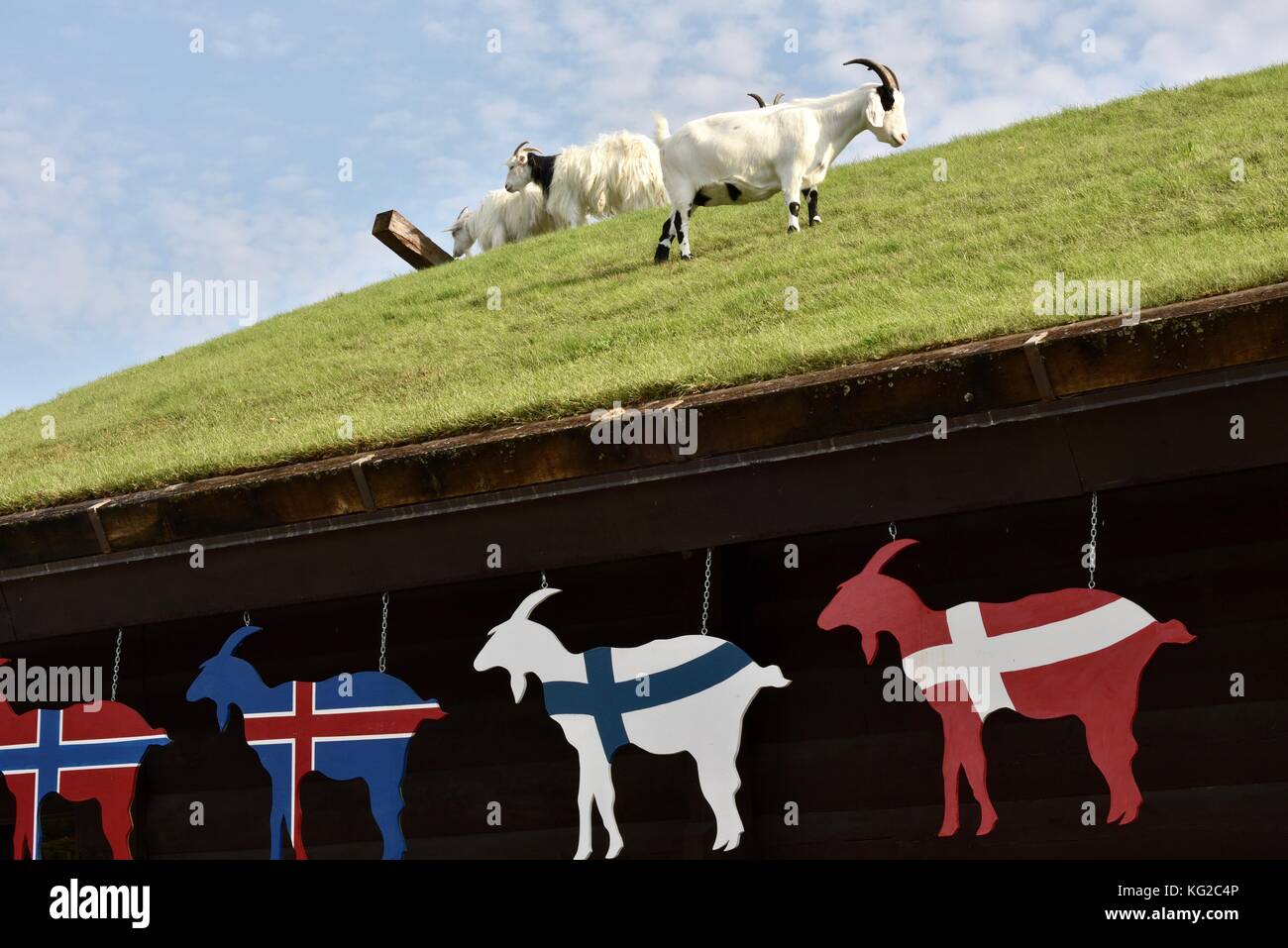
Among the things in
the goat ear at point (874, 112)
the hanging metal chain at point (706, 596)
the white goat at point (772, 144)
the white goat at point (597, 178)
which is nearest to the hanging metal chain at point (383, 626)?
the hanging metal chain at point (706, 596)

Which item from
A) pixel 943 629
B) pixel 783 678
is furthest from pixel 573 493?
pixel 943 629

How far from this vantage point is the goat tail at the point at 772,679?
17.4 feet

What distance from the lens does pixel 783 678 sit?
17.7ft

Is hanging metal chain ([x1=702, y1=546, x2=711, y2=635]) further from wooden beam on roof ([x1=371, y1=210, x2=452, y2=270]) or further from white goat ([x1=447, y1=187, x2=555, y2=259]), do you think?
white goat ([x1=447, y1=187, x2=555, y2=259])

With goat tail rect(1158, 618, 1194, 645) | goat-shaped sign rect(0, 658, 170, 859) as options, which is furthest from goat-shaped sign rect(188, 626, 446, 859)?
goat tail rect(1158, 618, 1194, 645)

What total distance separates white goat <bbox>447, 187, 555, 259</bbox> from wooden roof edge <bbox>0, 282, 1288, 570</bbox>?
15.5m

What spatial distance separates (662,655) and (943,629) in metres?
1.13

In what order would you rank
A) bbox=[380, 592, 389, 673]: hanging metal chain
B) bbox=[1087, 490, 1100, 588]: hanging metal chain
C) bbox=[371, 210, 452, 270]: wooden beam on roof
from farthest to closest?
bbox=[371, 210, 452, 270]: wooden beam on roof, bbox=[380, 592, 389, 673]: hanging metal chain, bbox=[1087, 490, 1100, 588]: hanging metal chain

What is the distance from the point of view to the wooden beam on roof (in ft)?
58.1

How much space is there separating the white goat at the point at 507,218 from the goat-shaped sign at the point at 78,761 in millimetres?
15771

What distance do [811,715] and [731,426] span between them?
1298 mm

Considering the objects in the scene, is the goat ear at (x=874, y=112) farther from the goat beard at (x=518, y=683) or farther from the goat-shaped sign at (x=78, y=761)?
the goat-shaped sign at (x=78, y=761)

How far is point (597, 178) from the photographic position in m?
20.7

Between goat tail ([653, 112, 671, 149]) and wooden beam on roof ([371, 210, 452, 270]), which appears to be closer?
goat tail ([653, 112, 671, 149])
